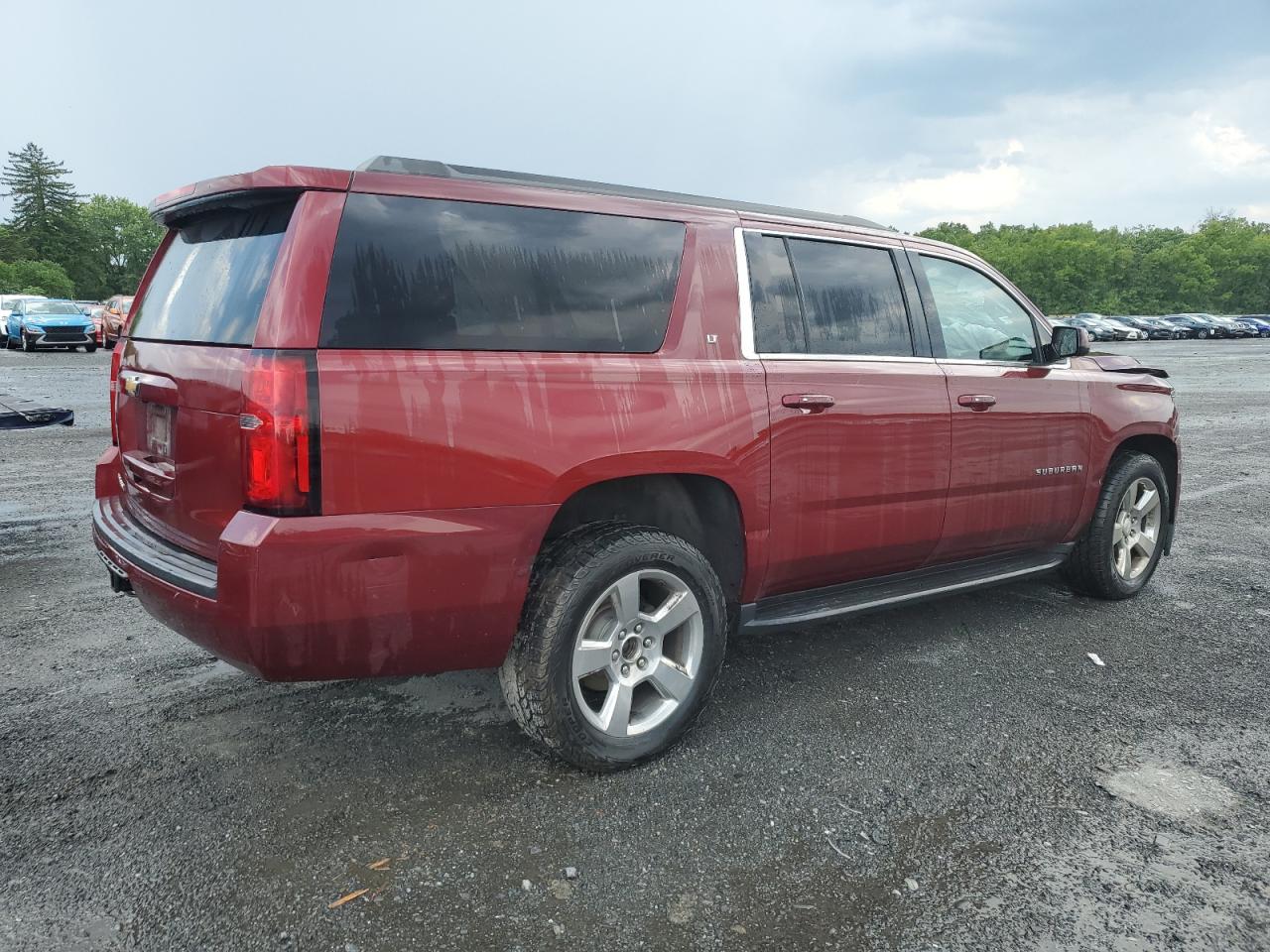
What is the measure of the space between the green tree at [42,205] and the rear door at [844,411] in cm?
11488

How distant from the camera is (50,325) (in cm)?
2631

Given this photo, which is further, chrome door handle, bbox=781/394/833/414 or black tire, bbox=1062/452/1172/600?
black tire, bbox=1062/452/1172/600

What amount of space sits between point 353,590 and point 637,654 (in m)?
1.01

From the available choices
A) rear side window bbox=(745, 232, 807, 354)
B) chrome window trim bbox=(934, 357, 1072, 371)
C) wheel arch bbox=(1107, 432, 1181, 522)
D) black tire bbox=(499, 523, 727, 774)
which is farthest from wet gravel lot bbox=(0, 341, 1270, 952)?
rear side window bbox=(745, 232, 807, 354)

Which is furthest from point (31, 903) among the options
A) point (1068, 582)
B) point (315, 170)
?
point (1068, 582)

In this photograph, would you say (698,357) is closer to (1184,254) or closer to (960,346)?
(960,346)

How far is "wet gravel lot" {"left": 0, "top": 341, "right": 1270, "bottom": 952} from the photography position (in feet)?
7.68

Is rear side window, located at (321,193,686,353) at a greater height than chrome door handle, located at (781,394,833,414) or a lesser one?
greater

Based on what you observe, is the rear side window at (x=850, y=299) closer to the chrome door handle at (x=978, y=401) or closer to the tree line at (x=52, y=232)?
the chrome door handle at (x=978, y=401)

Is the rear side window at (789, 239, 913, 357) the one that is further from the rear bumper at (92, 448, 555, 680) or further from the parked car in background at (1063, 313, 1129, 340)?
the parked car in background at (1063, 313, 1129, 340)

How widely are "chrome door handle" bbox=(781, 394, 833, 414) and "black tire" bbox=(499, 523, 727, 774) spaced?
67 centimetres

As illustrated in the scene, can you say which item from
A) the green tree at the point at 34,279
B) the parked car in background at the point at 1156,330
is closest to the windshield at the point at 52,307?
the parked car in background at the point at 1156,330

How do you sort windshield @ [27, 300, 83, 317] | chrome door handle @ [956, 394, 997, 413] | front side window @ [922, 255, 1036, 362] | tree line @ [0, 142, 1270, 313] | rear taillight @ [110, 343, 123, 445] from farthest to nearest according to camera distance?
1. tree line @ [0, 142, 1270, 313]
2. windshield @ [27, 300, 83, 317]
3. front side window @ [922, 255, 1036, 362]
4. chrome door handle @ [956, 394, 997, 413]
5. rear taillight @ [110, 343, 123, 445]

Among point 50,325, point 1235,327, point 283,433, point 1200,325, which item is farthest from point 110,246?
point 283,433
